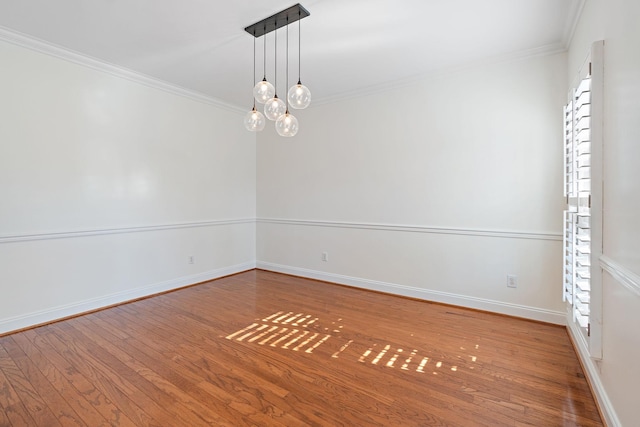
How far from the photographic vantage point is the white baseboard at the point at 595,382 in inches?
62.0

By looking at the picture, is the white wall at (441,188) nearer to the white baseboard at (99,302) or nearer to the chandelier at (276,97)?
the white baseboard at (99,302)

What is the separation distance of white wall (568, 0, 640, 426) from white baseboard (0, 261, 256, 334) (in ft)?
13.7

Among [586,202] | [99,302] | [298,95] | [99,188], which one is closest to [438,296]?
[586,202]

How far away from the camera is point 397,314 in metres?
3.23

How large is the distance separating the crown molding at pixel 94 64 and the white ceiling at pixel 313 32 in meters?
0.07

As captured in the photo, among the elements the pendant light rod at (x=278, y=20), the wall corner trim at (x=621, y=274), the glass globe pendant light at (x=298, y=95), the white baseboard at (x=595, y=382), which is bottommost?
the white baseboard at (x=595, y=382)

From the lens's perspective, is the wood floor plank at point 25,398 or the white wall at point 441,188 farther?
the white wall at point 441,188

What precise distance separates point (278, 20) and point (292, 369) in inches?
104

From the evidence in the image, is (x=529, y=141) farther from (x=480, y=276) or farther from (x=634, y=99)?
(x=634, y=99)

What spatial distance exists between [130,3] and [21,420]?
8.89 ft

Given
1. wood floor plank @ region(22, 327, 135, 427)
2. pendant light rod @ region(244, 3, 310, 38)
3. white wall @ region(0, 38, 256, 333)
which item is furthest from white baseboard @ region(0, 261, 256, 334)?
pendant light rod @ region(244, 3, 310, 38)

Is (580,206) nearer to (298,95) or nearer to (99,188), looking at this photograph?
(298,95)

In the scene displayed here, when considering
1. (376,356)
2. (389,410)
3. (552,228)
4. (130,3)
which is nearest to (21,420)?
(389,410)

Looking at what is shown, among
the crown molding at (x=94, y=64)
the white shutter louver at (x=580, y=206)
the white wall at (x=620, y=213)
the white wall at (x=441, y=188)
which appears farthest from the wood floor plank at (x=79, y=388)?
the white wall at (x=441, y=188)
